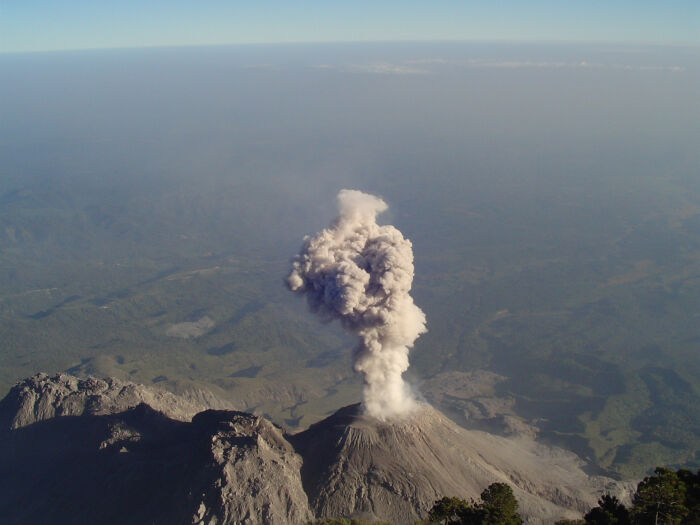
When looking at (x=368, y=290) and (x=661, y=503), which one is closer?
(x=661, y=503)

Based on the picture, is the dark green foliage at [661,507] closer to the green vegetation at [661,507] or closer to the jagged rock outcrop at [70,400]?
the green vegetation at [661,507]

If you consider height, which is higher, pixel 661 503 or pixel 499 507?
pixel 661 503

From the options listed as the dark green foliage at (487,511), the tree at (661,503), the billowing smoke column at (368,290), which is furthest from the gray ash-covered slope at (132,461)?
the tree at (661,503)

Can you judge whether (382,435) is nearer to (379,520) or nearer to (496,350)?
(379,520)

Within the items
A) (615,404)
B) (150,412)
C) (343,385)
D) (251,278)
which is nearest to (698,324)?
(615,404)

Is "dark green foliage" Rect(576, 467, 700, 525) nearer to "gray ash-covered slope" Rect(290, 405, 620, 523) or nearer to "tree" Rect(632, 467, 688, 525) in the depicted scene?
"tree" Rect(632, 467, 688, 525)

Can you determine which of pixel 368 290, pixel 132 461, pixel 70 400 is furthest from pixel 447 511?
pixel 70 400

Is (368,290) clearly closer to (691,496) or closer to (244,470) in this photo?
(244,470)
